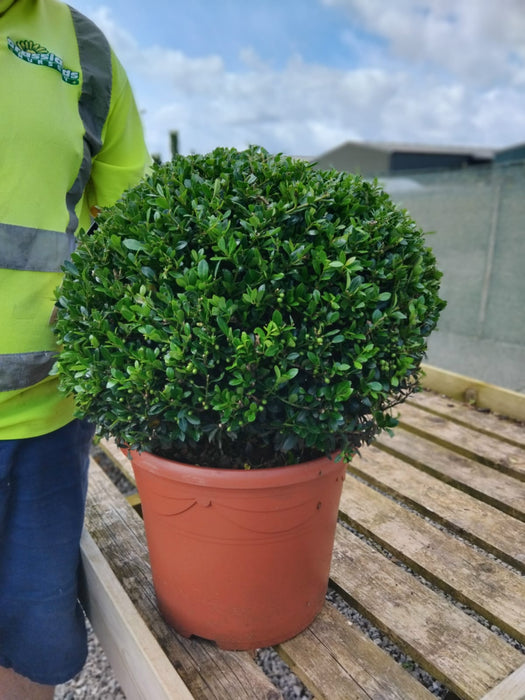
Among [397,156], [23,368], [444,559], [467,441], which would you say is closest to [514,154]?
[397,156]

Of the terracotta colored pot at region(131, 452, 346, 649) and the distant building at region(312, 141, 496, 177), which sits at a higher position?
the distant building at region(312, 141, 496, 177)

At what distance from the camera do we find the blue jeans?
121 cm

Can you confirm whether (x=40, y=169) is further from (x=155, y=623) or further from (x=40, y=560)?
(x=155, y=623)

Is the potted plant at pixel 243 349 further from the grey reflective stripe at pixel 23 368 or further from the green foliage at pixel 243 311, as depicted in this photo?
the grey reflective stripe at pixel 23 368

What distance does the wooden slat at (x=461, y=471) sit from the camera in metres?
1.74

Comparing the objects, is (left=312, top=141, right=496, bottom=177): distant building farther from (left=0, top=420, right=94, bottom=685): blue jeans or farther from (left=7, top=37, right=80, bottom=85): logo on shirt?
(left=0, top=420, right=94, bottom=685): blue jeans

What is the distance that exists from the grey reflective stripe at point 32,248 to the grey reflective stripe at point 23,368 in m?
0.18

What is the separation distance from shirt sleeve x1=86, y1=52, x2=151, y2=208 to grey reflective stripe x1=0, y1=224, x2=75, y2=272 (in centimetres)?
23

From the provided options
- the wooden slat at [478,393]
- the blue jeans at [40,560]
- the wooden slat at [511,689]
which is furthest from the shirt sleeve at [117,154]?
the wooden slat at [478,393]

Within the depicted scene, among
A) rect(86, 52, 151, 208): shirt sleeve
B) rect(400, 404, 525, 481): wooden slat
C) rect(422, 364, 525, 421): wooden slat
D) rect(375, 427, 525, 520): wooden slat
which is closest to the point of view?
rect(86, 52, 151, 208): shirt sleeve

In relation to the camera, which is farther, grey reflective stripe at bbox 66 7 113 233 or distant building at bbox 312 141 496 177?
distant building at bbox 312 141 496 177

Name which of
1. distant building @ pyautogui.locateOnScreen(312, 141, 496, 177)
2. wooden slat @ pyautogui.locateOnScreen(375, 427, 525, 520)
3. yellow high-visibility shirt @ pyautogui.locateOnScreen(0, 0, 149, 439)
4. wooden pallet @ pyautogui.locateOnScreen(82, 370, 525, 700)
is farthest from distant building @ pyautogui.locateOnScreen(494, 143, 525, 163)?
yellow high-visibility shirt @ pyautogui.locateOnScreen(0, 0, 149, 439)

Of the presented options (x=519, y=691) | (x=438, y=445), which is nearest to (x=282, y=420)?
(x=519, y=691)

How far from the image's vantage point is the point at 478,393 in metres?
2.52
